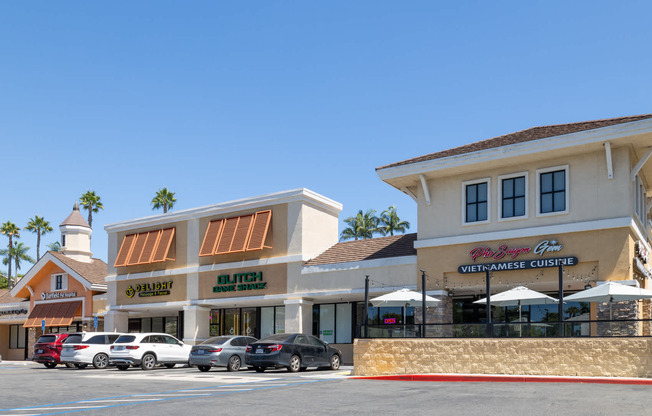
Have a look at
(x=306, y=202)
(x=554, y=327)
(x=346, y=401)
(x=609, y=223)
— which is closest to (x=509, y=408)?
(x=346, y=401)

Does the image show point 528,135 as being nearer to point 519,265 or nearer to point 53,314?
point 519,265

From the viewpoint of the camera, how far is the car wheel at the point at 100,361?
30156 millimetres

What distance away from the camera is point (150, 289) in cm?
3919

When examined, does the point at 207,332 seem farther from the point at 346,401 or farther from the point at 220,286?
the point at 346,401

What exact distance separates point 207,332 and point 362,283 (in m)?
11.0

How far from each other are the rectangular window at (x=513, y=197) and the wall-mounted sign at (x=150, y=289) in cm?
1966

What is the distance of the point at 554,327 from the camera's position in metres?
20.3

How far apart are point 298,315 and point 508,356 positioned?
1356 cm

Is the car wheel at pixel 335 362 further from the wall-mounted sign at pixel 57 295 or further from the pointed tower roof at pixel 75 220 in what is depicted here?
the pointed tower roof at pixel 75 220

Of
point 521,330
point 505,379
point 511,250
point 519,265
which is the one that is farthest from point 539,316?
point 505,379

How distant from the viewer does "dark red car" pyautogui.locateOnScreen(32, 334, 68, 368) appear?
31688 millimetres

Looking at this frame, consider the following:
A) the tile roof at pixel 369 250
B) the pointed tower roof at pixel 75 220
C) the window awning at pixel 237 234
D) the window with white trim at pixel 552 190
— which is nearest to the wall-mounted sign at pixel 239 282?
the window awning at pixel 237 234

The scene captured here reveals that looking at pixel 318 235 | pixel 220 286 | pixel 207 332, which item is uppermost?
pixel 318 235

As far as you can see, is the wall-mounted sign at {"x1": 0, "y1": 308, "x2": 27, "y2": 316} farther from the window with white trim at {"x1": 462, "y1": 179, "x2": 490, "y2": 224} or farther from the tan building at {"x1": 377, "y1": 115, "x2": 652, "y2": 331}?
the window with white trim at {"x1": 462, "y1": 179, "x2": 490, "y2": 224}
